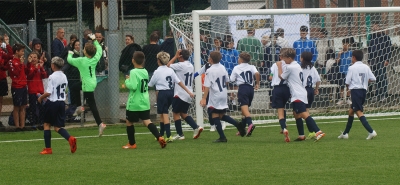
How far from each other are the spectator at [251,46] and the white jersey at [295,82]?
164 inches

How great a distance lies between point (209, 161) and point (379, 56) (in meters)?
9.50

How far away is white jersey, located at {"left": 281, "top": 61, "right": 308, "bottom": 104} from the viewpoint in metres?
14.2

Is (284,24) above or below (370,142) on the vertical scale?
above

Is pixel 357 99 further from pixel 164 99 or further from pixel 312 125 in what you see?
pixel 164 99

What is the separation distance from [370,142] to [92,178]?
214 inches

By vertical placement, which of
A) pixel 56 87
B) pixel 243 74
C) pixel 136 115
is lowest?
pixel 136 115

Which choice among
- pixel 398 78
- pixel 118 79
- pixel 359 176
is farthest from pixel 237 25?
pixel 359 176

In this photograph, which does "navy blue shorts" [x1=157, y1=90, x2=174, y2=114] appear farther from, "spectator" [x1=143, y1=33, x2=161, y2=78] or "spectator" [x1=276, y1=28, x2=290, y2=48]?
"spectator" [x1=276, y1=28, x2=290, y2=48]

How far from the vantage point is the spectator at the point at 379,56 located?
1980 centimetres

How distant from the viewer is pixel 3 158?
12.4 m

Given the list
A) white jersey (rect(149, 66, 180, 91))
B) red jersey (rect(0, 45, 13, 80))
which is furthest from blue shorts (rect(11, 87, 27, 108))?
white jersey (rect(149, 66, 180, 91))

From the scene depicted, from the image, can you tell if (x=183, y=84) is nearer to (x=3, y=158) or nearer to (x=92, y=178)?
(x=3, y=158)

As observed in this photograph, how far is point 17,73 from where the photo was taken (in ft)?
56.6

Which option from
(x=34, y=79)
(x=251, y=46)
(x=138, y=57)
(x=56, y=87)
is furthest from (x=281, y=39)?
(x=56, y=87)
